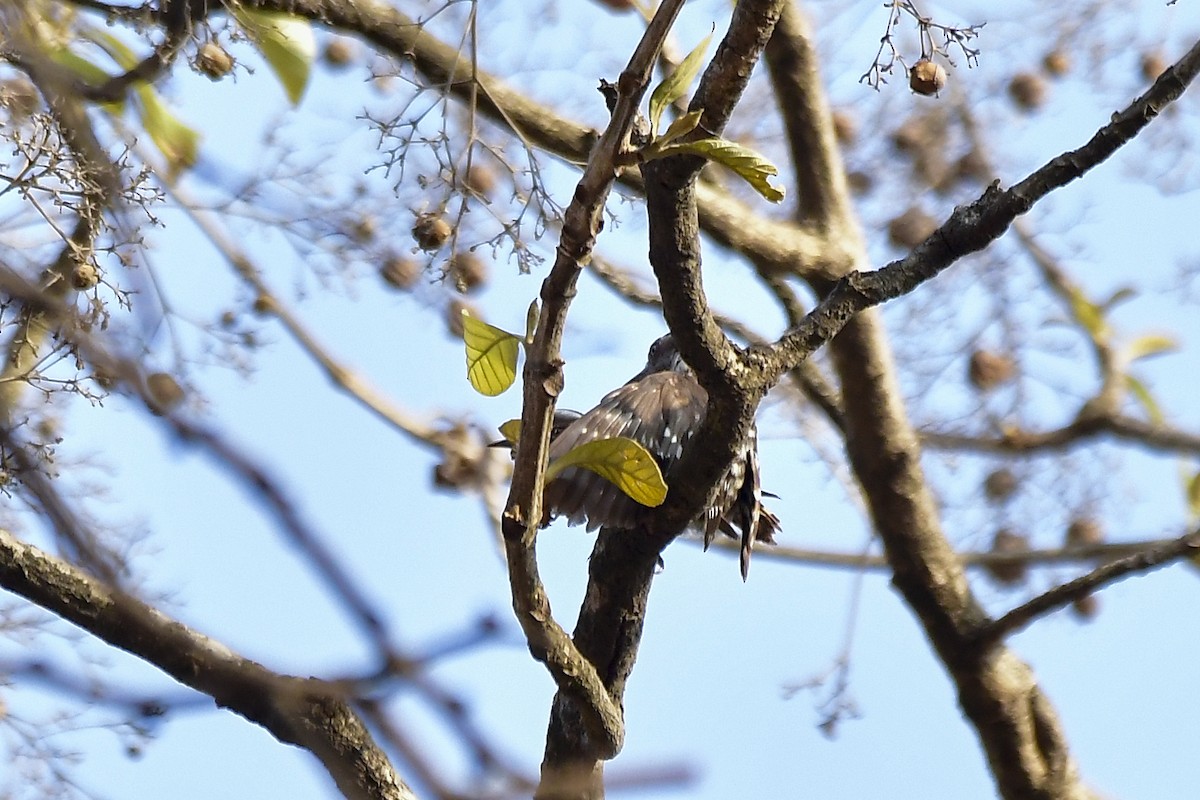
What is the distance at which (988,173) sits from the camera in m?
3.95

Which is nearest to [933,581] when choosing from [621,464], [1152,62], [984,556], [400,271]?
[984,556]

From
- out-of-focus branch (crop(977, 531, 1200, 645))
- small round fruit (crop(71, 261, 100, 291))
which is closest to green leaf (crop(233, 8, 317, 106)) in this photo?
small round fruit (crop(71, 261, 100, 291))

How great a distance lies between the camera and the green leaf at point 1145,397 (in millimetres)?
3914

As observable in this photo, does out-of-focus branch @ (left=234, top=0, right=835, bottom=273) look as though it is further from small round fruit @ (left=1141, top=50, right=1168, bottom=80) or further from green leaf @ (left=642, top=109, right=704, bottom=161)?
green leaf @ (left=642, top=109, right=704, bottom=161)

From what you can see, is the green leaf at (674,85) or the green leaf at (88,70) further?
the green leaf at (88,70)

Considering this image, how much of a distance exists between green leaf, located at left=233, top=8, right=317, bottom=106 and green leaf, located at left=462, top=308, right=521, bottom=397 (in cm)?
124

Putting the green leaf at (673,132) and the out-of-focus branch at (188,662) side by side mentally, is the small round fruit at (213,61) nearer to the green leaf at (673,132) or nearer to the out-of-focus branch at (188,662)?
the out-of-focus branch at (188,662)

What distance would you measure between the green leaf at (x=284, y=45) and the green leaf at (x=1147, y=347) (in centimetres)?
257

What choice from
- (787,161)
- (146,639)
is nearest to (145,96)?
(146,639)

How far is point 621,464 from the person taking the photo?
1.71 m

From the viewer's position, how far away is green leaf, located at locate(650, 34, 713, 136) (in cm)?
152

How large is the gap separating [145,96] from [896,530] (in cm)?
230

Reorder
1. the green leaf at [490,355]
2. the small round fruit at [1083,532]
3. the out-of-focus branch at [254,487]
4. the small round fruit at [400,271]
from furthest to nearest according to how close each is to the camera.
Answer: the small round fruit at [1083,532], the small round fruit at [400,271], the green leaf at [490,355], the out-of-focus branch at [254,487]

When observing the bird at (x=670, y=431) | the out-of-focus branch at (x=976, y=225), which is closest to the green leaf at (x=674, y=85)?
the out-of-focus branch at (x=976, y=225)
